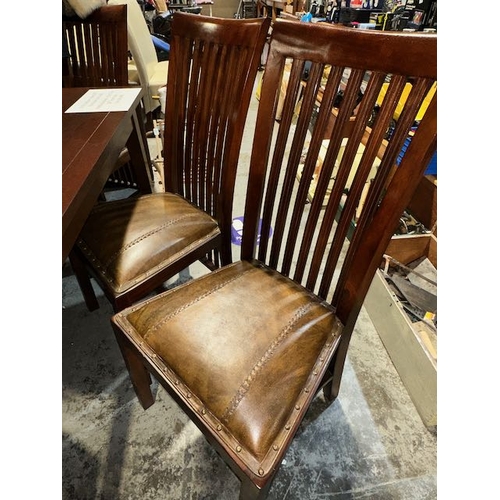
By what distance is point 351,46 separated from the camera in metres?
0.60

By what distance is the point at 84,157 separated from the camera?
0.74m

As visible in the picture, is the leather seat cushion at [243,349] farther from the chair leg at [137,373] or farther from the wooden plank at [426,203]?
the wooden plank at [426,203]

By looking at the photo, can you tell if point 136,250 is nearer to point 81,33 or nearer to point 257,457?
point 257,457

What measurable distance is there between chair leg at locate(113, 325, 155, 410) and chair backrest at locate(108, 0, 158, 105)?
2.29m

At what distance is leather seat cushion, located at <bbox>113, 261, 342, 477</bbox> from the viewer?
588mm

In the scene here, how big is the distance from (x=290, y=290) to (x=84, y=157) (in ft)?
2.00

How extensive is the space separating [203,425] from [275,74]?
2.56ft

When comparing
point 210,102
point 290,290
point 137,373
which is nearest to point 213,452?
point 137,373

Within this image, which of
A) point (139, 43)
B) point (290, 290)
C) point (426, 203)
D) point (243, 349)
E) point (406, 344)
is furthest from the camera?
point (139, 43)

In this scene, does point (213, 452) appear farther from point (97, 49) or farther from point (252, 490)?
point (97, 49)

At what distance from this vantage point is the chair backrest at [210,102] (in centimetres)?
84

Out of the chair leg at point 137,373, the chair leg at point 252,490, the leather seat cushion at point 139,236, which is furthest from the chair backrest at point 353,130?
the chair leg at point 137,373

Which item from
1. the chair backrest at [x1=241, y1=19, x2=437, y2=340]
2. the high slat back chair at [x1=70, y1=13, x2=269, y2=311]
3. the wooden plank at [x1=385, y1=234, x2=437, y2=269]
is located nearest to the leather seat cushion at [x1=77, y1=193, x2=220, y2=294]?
the high slat back chair at [x1=70, y1=13, x2=269, y2=311]

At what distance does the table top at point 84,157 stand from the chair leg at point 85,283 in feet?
1.54
